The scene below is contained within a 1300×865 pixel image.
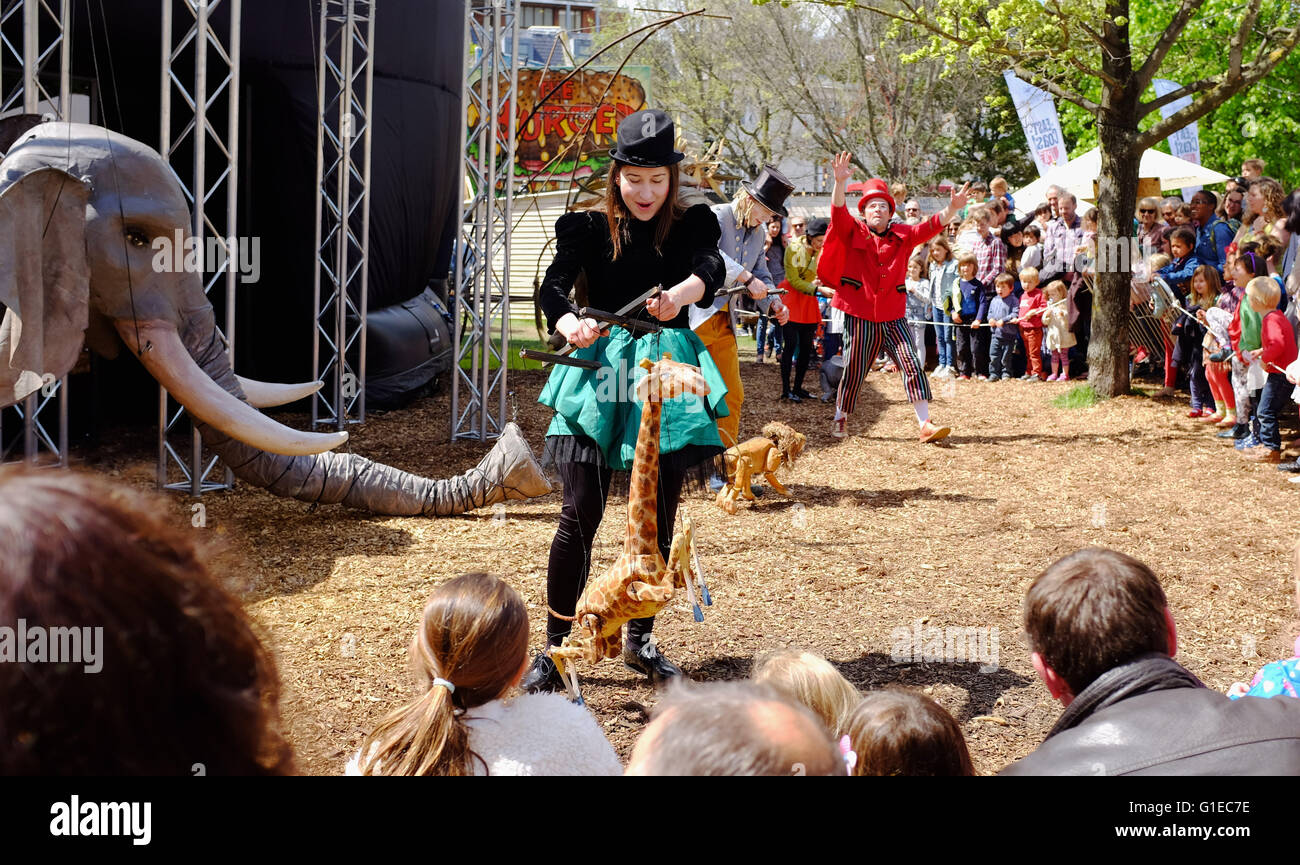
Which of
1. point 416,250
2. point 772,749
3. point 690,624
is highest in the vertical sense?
point 416,250

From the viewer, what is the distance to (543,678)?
391 centimetres

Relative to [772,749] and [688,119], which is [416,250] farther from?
[688,119]

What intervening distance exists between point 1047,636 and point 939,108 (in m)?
28.3

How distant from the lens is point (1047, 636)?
218cm

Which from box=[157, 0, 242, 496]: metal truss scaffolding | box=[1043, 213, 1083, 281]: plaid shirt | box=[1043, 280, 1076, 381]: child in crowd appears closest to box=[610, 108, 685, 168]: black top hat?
box=[157, 0, 242, 496]: metal truss scaffolding

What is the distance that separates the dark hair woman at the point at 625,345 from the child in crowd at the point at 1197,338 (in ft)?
22.8

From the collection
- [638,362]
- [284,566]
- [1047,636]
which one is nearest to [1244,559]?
[638,362]

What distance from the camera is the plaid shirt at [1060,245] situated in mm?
12477

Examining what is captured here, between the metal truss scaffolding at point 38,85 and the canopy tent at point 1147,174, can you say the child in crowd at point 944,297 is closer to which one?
the canopy tent at point 1147,174

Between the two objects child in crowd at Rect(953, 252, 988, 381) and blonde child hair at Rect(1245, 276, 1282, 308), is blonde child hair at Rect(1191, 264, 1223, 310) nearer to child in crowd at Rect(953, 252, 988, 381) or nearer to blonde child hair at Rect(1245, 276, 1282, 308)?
blonde child hair at Rect(1245, 276, 1282, 308)

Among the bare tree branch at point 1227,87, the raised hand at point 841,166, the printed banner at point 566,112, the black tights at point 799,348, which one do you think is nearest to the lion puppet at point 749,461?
the raised hand at point 841,166

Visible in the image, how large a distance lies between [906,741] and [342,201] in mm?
7000

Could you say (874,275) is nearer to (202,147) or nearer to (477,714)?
(202,147)

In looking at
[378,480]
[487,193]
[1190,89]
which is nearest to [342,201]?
[487,193]
